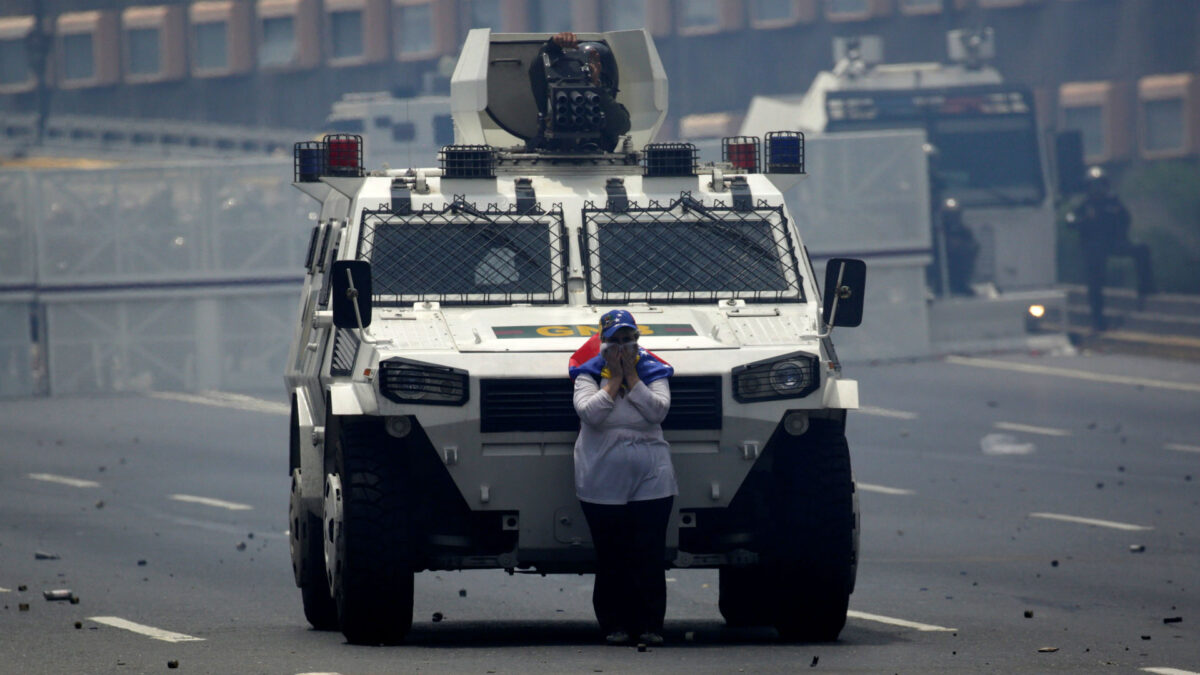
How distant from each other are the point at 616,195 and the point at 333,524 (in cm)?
248

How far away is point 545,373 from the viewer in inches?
435

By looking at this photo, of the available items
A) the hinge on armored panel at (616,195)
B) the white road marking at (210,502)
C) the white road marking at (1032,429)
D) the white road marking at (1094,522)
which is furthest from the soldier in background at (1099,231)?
the hinge on armored panel at (616,195)

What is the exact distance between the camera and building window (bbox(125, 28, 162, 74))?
2953 inches

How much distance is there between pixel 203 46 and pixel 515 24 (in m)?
12.1

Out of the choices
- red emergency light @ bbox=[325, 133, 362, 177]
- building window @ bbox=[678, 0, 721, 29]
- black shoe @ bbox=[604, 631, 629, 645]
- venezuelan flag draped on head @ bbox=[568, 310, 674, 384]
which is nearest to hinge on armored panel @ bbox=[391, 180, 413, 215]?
red emergency light @ bbox=[325, 133, 362, 177]

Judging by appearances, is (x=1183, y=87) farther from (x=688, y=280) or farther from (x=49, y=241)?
(x=688, y=280)

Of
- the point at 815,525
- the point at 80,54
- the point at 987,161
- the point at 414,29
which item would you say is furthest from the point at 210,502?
the point at 80,54

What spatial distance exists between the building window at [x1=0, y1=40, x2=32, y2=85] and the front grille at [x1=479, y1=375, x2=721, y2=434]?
6616cm

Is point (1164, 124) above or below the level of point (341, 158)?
above

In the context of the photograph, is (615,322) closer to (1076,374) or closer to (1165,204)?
(1076,374)

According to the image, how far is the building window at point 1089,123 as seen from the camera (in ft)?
207

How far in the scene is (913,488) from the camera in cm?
2230

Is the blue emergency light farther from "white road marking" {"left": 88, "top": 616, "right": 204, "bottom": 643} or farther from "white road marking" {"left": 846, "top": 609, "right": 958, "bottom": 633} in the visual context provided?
"white road marking" {"left": 88, "top": 616, "right": 204, "bottom": 643}

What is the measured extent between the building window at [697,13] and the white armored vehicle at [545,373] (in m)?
56.5
